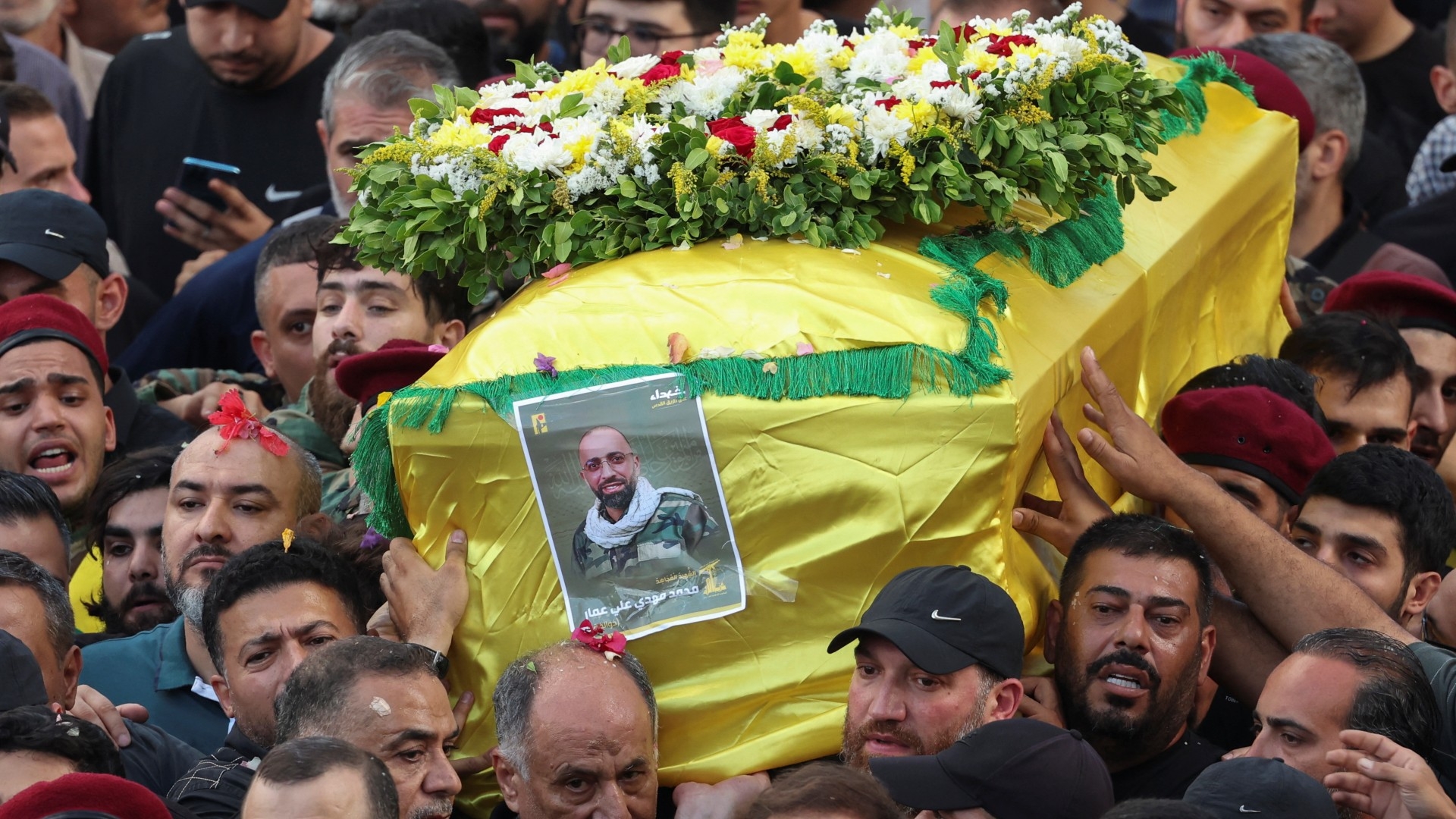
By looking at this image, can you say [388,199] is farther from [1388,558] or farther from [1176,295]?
[1388,558]

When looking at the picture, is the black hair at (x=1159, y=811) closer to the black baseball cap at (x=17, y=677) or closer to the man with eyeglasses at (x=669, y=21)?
the black baseball cap at (x=17, y=677)

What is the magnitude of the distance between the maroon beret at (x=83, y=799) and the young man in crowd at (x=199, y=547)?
1459 mm

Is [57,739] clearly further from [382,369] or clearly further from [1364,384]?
[1364,384]

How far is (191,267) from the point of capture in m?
7.30

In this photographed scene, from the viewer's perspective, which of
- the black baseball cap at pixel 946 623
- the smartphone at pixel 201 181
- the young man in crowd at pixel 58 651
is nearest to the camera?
the black baseball cap at pixel 946 623

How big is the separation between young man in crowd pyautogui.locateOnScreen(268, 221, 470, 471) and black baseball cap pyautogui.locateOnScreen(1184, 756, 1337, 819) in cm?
301

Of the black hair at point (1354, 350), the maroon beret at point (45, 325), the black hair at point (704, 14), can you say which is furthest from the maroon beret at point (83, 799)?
the black hair at point (1354, 350)

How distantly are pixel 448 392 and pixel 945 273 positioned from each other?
47.3 inches

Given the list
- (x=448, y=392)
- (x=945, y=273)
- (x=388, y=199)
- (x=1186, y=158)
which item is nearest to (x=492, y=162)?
(x=388, y=199)

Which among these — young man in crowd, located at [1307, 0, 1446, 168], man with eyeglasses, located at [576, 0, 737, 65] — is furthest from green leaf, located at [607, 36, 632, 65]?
young man in crowd, located at [1307, 0, 1446, 168]

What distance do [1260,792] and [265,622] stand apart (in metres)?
2.43

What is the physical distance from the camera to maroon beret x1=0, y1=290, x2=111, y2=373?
590cm

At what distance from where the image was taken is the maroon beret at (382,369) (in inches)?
210

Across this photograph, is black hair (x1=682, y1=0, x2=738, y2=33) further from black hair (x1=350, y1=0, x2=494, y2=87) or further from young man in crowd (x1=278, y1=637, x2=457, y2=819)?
young man in crowd (x1=278, y1=637, x2=457, y2=819)
